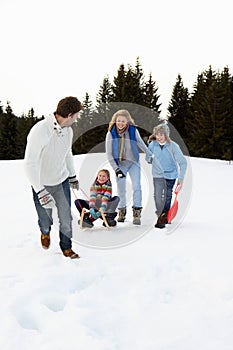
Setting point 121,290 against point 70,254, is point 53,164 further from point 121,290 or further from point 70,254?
point 121,290

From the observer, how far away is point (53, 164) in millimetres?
3787

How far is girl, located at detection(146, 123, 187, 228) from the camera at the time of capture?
5.25m

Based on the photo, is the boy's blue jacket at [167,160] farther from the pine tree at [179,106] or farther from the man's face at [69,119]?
the pine tree at [179,106]

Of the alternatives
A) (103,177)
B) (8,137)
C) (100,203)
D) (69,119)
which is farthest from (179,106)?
(69,119)

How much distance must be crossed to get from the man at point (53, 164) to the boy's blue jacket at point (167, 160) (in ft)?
5.50

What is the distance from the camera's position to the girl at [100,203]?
513cm

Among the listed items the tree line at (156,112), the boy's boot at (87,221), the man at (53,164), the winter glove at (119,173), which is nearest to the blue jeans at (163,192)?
the winter glove at (119,173)

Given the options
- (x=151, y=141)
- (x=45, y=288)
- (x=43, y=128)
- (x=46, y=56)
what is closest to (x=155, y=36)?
(x=46, y=56)

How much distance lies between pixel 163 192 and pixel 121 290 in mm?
2640

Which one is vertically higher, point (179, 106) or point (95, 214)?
point (179, 106)

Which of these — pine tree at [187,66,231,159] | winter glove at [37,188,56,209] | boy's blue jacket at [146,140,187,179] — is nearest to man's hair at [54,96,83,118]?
winter glove at [37,188,56,209]

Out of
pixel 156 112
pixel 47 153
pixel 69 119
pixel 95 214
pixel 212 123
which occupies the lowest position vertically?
pixel 95 214

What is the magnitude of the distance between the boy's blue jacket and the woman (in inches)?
6.9

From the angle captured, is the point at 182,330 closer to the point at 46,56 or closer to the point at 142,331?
the point at 142,331
